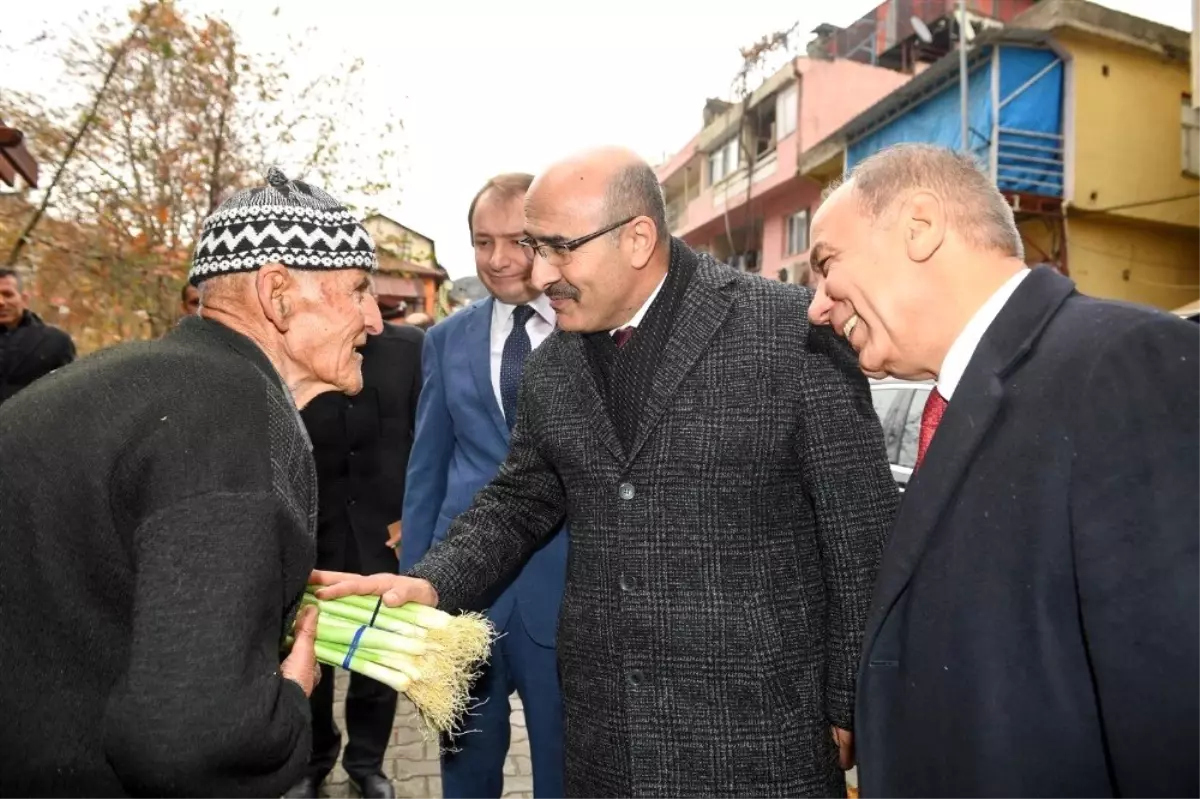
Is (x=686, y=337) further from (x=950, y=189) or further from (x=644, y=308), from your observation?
(x=950, y=189)

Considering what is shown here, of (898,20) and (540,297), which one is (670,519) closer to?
(540,297)

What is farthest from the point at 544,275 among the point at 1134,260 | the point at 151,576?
the point at 1134,260

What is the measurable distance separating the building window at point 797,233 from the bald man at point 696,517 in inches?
1029

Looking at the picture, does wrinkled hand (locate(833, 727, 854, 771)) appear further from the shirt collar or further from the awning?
the awning

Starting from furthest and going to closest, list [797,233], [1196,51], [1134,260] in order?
[797,233], [1134,260], [1196,51]

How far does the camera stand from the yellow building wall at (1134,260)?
1861cm

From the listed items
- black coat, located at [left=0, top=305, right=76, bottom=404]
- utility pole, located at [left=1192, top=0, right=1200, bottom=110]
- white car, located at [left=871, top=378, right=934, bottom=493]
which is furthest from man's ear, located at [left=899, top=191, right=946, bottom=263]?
utility pole, located at [left=1192, top=0, right=1200, bottom=110]

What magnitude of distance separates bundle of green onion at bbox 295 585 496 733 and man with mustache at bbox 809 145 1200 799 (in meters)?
0.92

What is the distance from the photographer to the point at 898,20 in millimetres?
30781

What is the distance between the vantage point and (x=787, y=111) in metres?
28.6

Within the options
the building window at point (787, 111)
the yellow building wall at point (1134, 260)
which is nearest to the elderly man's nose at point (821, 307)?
the yellow building wall at point (1134, 260)

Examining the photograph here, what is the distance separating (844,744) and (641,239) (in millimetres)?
1457

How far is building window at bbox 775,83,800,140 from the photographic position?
28.0 meters

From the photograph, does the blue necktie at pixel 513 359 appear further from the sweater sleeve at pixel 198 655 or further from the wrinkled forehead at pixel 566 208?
the sweater sleeve at pixel 198 655
